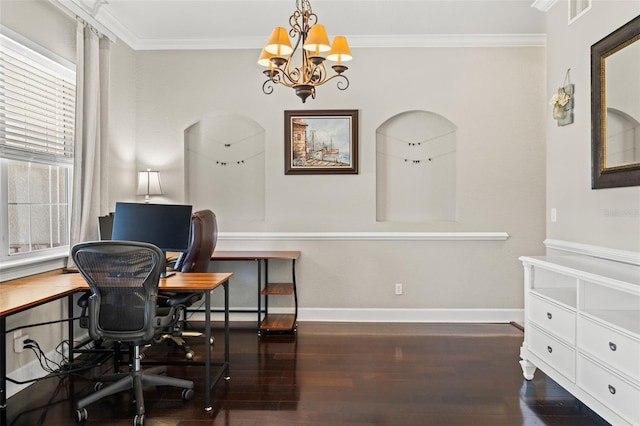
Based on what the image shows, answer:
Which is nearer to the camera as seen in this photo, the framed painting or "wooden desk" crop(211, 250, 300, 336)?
"wooden desk" crop(211, 250, 300, 336)

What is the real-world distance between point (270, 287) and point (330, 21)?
2713 millimetres

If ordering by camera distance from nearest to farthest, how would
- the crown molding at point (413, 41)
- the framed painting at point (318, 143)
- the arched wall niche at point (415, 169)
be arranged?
1. the crown molding at point (413, 41)
2. the framed painting at point (318, 143)
3. the arched wall niche at point (415, 169)

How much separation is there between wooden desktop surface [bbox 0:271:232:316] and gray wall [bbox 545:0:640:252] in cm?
252

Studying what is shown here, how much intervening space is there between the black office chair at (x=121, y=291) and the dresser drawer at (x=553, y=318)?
8.01ft

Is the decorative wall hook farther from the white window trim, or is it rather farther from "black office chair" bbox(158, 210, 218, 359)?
the white window trim

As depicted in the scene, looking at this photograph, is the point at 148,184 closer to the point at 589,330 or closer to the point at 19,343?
the point at 19,343

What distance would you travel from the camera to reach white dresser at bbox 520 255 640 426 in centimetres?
210

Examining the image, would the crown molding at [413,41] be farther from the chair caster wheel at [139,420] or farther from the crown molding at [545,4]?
the chair caster wheel at [139,420]

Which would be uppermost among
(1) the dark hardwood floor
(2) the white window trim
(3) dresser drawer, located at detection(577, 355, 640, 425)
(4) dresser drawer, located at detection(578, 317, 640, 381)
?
(2) the white window trim

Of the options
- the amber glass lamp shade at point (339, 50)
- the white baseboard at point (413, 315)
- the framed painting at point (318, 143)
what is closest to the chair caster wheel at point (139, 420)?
the white baseboard at point (413, 315)

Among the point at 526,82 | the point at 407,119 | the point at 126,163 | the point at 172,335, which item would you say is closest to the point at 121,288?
the point at 172,335

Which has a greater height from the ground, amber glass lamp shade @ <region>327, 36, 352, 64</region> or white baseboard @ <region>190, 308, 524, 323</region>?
amber glass lamp shade @ <region>327, 36, 352, 64</region>

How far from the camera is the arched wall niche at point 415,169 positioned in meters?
4.74

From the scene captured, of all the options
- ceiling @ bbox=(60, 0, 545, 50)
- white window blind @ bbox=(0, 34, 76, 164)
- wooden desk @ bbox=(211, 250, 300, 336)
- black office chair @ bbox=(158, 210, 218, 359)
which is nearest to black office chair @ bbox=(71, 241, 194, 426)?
black office chair @ bbox=(158, 210, 218, 359)
